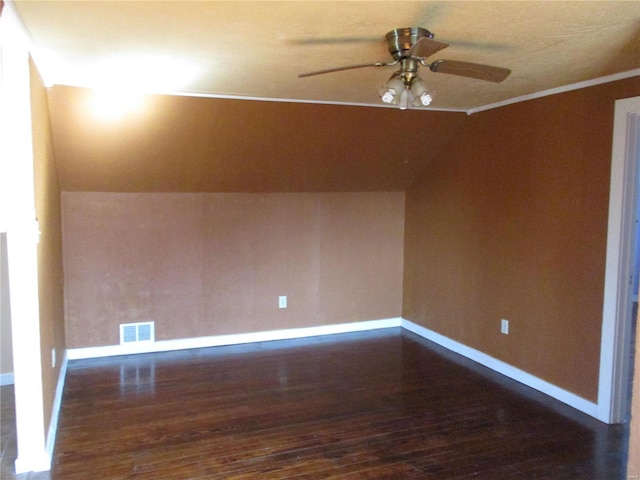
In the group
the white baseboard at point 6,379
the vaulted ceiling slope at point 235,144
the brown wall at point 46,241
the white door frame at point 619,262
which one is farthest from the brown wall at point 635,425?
the white baseboard at point 6,379

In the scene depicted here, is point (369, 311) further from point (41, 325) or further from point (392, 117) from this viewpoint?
point (41, 325)

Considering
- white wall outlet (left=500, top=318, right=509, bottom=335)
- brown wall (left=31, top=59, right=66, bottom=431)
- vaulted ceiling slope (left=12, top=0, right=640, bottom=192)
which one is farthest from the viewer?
white wall outlet (left=500, top=318, right=509, bottom=335)

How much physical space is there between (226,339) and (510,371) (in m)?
2.40

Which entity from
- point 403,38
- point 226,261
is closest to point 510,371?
point 226,261

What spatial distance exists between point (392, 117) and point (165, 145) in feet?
5.70

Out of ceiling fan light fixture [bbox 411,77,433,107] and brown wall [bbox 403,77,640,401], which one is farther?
brown wall [bbox 403,77,640,401]

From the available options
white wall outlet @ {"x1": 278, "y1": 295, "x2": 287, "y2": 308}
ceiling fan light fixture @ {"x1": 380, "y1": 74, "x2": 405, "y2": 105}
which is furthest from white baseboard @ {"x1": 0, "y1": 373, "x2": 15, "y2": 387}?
ceiling fan light fixture @ {"x1": 380, "y1": 74, "x2": 405, "y2": 105}

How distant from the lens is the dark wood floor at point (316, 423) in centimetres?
267

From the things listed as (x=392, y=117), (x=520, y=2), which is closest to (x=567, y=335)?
(x=392, y=117)

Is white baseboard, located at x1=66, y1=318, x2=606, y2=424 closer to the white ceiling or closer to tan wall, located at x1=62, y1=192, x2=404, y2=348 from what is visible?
tan wall, located at x1=62, y1=192, x2=404, y2=348

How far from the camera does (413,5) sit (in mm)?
1893

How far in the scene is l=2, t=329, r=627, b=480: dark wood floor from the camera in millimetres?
2672

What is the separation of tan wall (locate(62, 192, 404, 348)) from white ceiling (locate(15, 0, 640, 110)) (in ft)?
4.51

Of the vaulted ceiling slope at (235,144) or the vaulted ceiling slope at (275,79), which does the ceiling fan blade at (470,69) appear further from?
the vaulted ceiling slope at (235,144)
